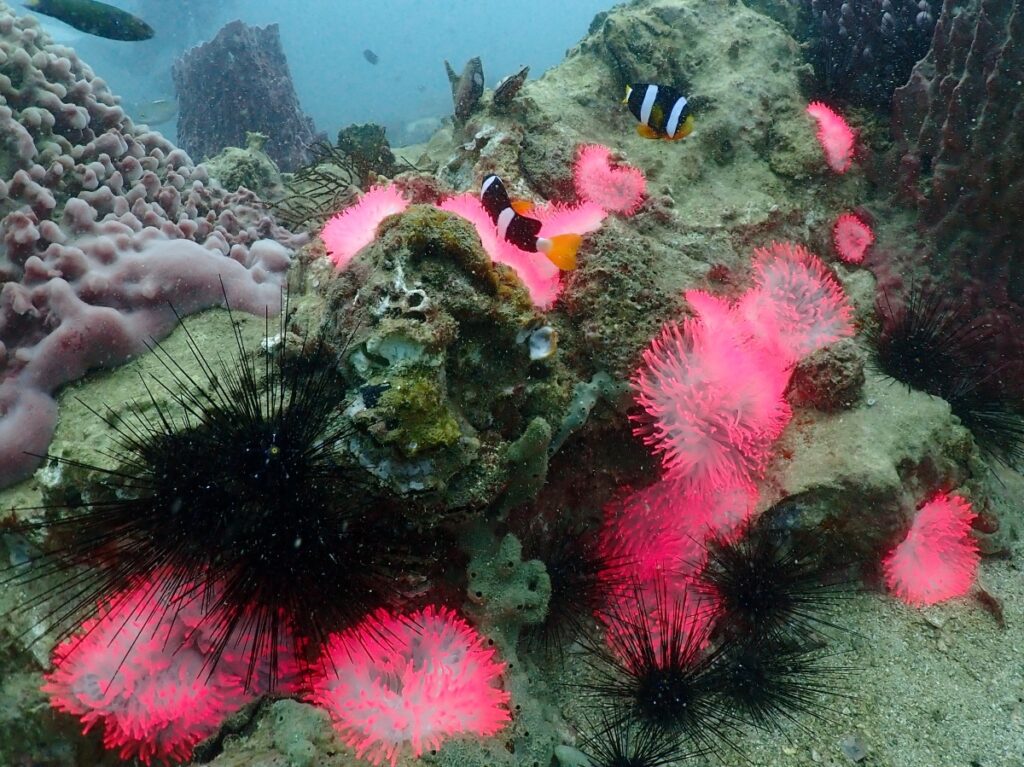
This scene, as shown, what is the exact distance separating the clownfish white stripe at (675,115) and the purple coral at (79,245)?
281 cm

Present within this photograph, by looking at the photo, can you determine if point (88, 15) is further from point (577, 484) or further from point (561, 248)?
point (577, 484)

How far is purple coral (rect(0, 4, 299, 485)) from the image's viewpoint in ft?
11.1

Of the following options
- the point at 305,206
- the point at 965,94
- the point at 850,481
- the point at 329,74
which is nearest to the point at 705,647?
the point at 850,481

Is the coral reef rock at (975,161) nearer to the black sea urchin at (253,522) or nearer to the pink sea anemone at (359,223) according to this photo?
the pink sea anemone at (359,223)

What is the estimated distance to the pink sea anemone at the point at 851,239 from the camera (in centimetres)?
490

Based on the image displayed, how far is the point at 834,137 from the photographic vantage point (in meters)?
5.07

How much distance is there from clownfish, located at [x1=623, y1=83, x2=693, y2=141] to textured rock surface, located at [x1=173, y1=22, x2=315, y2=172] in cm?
1185

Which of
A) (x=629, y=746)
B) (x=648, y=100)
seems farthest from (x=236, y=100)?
(x=629, y=746)

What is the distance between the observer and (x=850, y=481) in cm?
331

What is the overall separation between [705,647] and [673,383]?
149 cm

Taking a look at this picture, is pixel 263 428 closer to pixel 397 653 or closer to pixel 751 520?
pixel 397 653

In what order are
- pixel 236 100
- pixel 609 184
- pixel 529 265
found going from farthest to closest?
pixel 236 100
pixel 609 184
pixel 529 265

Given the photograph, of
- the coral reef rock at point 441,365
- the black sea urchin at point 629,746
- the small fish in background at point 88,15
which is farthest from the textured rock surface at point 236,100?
the black sea urchin at point 629,746

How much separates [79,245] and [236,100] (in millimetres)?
12987
